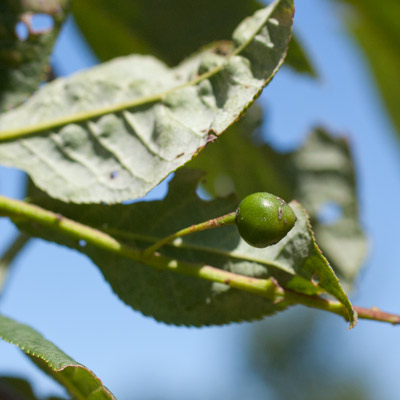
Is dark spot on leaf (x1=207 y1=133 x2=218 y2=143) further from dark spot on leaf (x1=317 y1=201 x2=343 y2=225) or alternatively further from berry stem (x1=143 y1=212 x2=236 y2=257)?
dark spot on leaf (x1=317 y1=201 x2=343 y2=225)

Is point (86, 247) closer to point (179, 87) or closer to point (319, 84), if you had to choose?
point (179, 87)

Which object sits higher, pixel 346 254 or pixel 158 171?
pixel 158 171

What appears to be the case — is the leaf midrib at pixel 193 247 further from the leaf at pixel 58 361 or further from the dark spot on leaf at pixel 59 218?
the leaf at pixel 58 361

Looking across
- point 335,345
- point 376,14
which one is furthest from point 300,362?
point 376,14

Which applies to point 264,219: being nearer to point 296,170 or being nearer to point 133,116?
point 133,116

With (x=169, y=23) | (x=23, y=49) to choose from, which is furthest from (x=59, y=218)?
(x=169, y=23)
